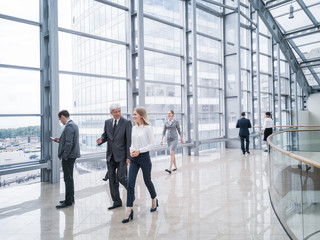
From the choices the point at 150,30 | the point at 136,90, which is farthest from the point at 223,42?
the point at 136,90

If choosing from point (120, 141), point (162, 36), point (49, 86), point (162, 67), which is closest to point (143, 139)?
point (120, 141)

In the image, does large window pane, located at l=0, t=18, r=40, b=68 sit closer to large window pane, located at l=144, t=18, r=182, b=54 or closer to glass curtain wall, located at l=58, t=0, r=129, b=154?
glass curtain wall, located at l=58, t=0, r=129, b=154

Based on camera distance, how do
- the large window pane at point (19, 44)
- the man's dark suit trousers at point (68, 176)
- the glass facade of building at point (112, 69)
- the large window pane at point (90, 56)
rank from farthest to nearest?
the large window pane at point (90, 56), the glass facade of building at point (112, 69), the large window pane at point (19, 44), the man's dark suit trousers at point (68, 176)

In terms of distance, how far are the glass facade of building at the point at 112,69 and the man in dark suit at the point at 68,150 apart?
1.99 metres

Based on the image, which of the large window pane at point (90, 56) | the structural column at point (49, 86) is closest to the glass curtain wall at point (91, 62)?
the large window pane at point (90, 56)

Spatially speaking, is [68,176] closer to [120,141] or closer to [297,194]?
[120,141]

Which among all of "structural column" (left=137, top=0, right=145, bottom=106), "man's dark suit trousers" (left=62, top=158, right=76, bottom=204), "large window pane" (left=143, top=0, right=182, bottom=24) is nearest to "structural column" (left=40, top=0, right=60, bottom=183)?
"man's dark suit trousers" (left=62, top=158, right=76, bottom=204)

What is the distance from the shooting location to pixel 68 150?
4.08 meters

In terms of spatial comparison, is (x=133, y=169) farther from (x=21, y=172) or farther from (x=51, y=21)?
(x=51, y=21)

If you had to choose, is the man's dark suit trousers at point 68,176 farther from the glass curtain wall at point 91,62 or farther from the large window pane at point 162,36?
the large window pane at point 162,36

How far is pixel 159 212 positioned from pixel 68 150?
5.50ft

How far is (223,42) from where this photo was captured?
40.9 ft

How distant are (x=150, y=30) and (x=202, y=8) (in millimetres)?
3656

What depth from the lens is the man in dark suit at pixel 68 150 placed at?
4.10m
